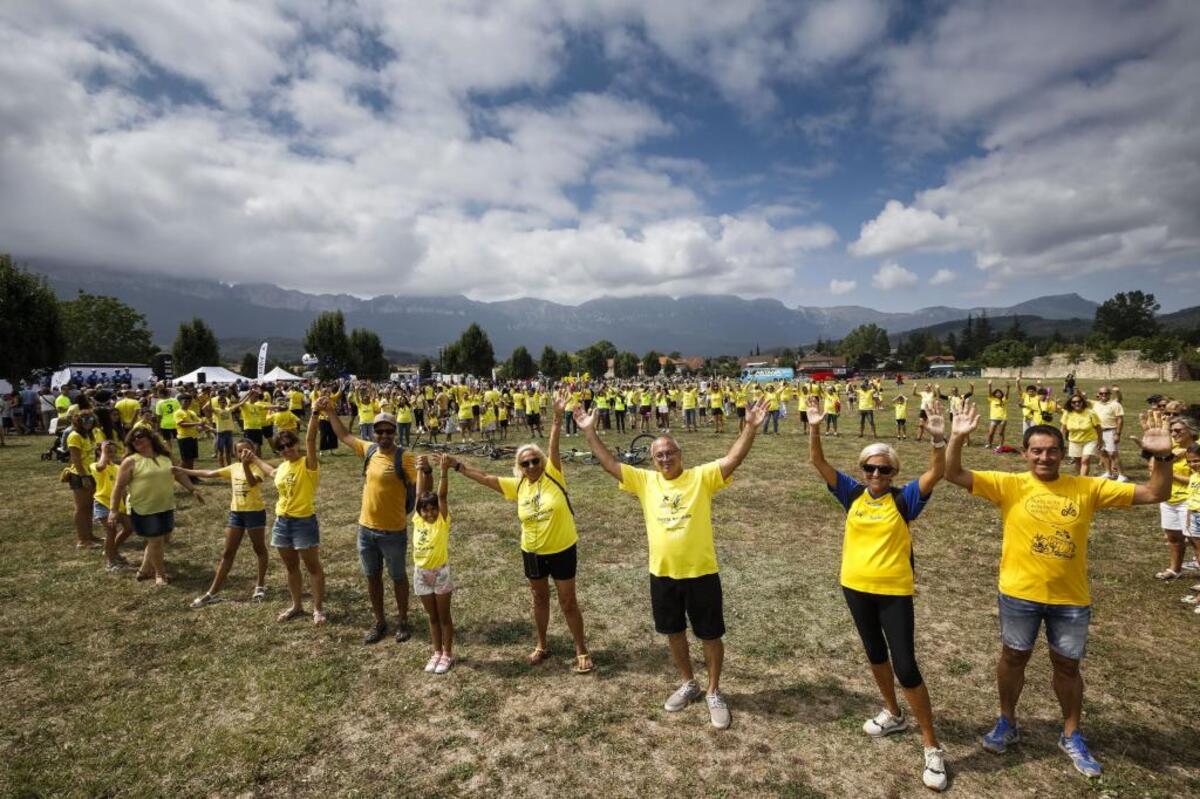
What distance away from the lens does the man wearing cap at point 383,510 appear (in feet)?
17.3

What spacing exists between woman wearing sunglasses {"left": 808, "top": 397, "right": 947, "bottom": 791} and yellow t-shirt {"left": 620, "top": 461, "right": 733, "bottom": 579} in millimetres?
895

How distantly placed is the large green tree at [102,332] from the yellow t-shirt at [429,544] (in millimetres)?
89528

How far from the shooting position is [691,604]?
4.09m

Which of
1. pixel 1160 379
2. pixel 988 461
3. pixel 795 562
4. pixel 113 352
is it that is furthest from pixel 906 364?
pixel 113 352

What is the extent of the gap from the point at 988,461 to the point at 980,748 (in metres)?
13.2

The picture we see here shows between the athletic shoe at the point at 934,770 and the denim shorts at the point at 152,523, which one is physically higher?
the denim shorts at the point at 152,523

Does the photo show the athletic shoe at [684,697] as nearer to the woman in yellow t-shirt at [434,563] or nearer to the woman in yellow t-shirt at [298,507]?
the woman in yellow t-shirt at [434,563]

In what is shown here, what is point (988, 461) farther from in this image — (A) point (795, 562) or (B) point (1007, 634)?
(B) point (1007, 634)

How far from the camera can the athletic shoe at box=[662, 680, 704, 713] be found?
4.33 m

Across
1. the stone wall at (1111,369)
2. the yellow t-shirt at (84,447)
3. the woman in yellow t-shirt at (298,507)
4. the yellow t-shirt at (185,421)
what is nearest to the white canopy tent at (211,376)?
the yellow t-shirt at (185,421)

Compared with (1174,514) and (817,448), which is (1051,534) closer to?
(817,448)

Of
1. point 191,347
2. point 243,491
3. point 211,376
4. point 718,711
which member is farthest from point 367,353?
point 718,711

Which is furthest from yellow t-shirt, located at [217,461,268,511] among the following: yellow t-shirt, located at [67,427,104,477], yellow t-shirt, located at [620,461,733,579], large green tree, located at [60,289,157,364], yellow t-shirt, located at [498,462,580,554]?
large green tree, located at [60,289,157,364]

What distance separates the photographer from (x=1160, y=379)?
5078cm
